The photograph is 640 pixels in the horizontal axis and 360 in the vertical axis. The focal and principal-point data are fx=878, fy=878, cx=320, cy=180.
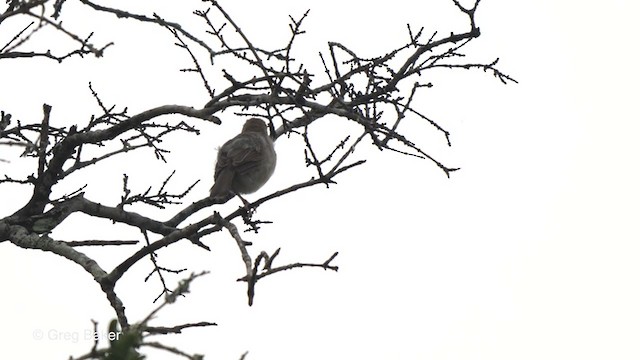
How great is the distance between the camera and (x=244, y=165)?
891 cm

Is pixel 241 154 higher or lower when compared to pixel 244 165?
higher

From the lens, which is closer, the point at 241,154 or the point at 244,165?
the point at 244,165

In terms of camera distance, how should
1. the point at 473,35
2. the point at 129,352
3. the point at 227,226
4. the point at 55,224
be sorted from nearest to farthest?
the point at 129,352 → the point at 227,226 → the point at 473,35 → the point at 55,224

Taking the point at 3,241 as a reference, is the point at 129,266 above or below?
below

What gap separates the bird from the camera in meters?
8.80

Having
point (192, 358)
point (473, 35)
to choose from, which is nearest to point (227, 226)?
point (192, 358)

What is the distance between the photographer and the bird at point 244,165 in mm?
8805

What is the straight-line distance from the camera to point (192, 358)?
3.29 meters

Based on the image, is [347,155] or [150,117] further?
[150,117]

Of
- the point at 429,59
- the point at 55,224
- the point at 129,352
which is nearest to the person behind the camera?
the point at 129,352

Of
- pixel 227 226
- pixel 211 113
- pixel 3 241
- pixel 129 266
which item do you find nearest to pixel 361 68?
pixel 211 113

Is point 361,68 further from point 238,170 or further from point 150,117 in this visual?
point 238,170

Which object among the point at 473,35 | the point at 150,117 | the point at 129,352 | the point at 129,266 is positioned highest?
the point at 473,35

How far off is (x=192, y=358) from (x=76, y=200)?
337 centimetres
